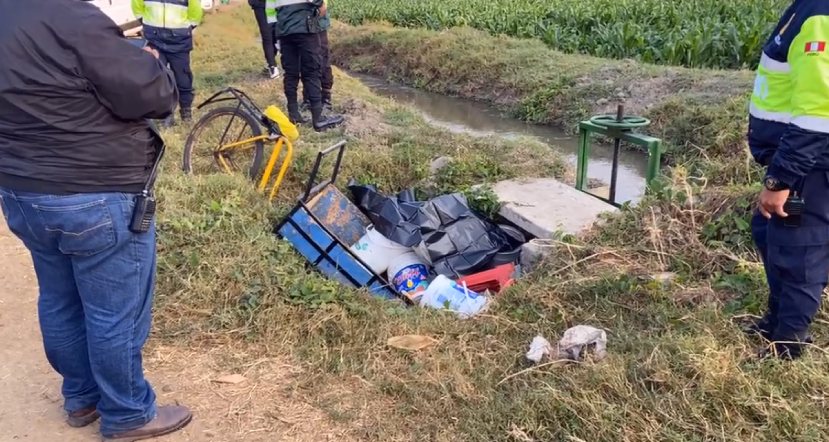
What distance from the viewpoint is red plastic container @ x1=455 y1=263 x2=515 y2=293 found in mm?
4812

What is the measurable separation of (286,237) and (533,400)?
2.37m

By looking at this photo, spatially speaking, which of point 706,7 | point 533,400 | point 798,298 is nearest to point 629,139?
point 798,298

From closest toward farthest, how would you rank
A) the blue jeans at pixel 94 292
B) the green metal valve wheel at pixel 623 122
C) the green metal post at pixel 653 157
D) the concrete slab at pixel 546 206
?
the blue jeans at pixel 94 292 → the concrete slab at pixel 546 206 → the green metal post at pixel 653 157 → the green metal valve wheel at pixel 623 122

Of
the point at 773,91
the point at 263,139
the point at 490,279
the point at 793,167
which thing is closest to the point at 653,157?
the point at 490,279

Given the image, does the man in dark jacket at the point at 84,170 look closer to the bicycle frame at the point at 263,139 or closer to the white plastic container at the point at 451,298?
the white plastic container at the point at 451,298

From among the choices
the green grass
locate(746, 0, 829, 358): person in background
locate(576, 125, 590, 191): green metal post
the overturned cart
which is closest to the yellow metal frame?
the green grass

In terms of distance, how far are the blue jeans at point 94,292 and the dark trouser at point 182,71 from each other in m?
5.23

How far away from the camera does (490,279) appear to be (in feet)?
15.9

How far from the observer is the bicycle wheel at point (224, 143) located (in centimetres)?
590

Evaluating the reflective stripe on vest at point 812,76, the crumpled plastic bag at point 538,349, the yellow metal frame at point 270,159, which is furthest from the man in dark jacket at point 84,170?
the yellow metal frame at point 270,159

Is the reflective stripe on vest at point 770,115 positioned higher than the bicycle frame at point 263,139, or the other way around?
the reflective stripe on vest at point 770,115

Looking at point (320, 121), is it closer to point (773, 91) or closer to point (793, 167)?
point (773, 91)

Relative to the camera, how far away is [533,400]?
116 inches

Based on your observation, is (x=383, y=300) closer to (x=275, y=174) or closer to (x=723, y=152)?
(x=275, y=174)
